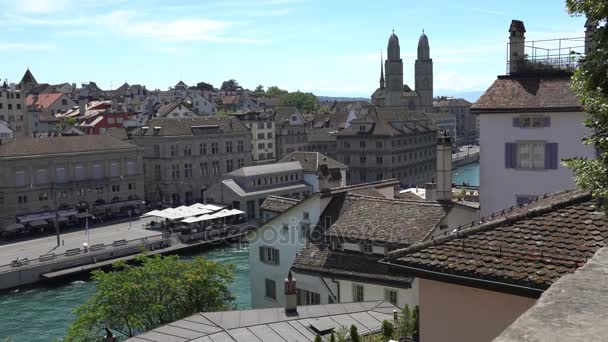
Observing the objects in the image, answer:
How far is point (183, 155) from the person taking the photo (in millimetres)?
77125

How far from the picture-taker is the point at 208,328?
16.4 metres

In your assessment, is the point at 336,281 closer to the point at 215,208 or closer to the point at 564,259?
the point at 564,259

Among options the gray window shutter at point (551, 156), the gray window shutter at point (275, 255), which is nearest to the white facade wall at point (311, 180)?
the gray window shutter at point (275, 255)

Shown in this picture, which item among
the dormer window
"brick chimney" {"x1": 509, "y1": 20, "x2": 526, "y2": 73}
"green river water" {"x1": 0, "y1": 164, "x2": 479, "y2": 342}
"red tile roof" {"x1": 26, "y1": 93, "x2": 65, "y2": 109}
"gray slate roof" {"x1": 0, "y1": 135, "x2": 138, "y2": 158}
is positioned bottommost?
"green river water" {"x1": 0, "y1": 164, "x2": 479, "y2": 342}

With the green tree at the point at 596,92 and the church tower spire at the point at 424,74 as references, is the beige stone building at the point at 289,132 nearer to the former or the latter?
the church tower spire at the point at 424,74

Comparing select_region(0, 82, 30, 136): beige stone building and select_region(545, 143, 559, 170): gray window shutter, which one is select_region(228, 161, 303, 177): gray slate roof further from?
select_region(0, 82, 30, 136): beige stone building

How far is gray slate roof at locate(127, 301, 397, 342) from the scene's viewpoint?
16.0 metres

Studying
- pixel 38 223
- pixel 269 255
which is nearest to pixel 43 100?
pixel 38 223

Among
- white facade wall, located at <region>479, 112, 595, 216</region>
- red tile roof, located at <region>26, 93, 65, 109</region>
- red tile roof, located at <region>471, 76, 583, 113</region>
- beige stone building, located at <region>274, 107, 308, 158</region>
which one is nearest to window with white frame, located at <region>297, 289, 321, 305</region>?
white facade wall, located at <region>479, 112, 595, 216</region>

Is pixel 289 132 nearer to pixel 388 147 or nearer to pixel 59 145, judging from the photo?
pixel 388 147

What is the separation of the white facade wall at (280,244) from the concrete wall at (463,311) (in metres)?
19.2

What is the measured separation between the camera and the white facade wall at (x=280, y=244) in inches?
1090

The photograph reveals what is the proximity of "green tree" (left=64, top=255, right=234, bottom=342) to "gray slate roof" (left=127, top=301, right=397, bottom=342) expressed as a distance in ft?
31.1

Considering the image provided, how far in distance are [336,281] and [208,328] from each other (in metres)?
8.76
